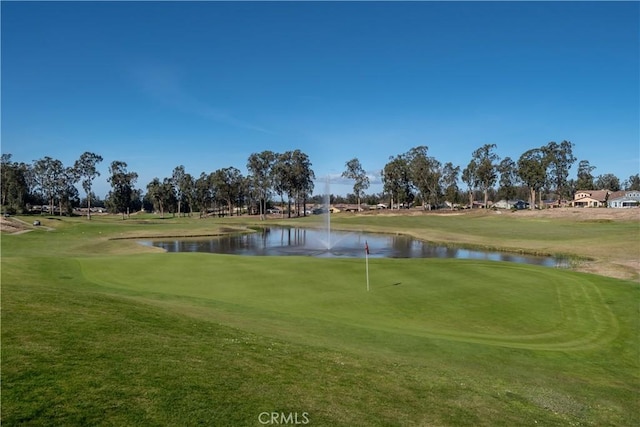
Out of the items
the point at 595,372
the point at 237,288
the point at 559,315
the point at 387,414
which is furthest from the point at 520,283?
the point at 387,414

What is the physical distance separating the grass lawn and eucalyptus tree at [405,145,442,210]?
388 ft

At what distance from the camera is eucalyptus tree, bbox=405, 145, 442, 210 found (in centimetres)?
13988

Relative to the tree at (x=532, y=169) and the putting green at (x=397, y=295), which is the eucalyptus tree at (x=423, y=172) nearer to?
the tree at (x=532, y=169)

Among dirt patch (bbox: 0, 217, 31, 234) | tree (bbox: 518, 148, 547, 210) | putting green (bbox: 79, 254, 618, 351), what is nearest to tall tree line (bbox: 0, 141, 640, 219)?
tree (bbox: 518, 148, 547, 210)

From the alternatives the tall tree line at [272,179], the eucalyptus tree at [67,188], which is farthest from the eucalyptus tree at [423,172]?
the eucalyptus tree at [67,188]

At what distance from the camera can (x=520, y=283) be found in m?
21.6

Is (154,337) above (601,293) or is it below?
above

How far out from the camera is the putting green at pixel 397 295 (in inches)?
581

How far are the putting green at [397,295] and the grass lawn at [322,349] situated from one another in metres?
0.11

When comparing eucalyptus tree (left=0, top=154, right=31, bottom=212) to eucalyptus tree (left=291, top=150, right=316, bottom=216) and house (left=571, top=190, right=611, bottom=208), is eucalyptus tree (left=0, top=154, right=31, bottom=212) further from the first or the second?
house (left=571, top=190, right=611, bottom=208)

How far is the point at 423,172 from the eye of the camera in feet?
458

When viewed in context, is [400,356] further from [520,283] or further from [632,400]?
[520,283]

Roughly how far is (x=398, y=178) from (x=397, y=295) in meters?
127

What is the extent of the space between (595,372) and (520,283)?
10.4m
